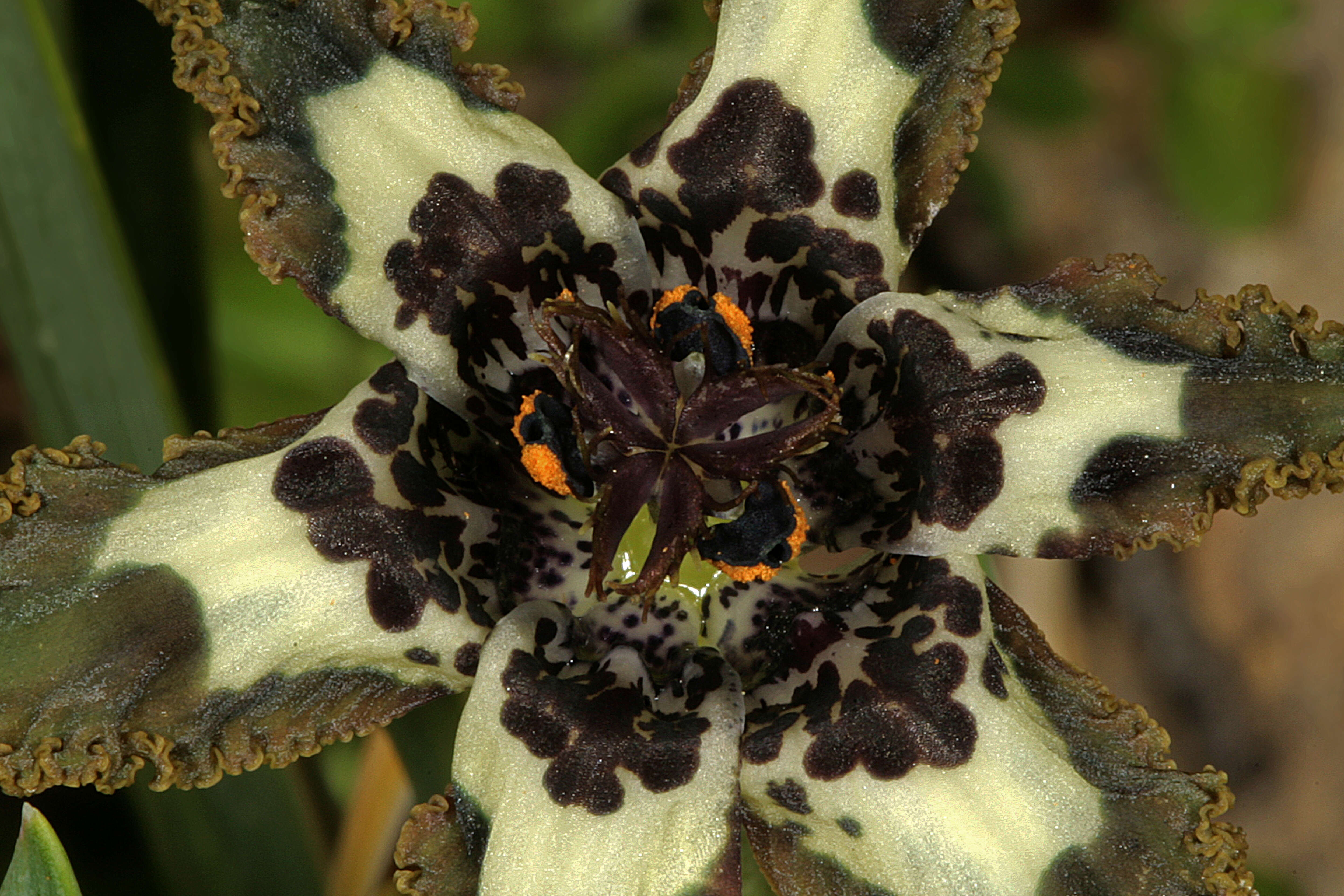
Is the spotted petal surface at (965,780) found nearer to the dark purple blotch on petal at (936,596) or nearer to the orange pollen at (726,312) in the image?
the dark purple blotch on petal at (936,596)

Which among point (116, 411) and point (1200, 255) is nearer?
point (116, 411)

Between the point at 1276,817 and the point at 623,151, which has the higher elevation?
the point at 623,151

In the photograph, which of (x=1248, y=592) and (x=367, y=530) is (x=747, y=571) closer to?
(x=367, y=530)

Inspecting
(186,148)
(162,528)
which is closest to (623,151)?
(186,148)

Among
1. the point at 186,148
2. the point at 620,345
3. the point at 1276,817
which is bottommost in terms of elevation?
the point at 1276,817

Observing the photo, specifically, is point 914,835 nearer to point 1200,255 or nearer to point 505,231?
point 505,231

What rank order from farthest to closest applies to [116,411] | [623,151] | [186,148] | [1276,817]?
[1276,817]
[623,151]
[186,148]
[116,411]

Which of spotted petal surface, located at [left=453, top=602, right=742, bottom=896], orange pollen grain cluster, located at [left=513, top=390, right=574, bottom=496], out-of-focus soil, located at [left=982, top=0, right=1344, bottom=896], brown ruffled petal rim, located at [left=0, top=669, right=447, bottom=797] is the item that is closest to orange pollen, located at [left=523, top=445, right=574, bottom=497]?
orange pollen grain cluster, located at [left=513, top=390, right=574, bottom=496]

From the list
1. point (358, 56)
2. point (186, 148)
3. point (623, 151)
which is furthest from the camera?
point (623, 151)
